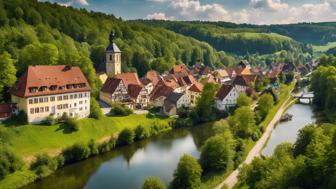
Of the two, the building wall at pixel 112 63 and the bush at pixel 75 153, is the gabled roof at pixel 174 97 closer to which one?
the building wall at pixel 112 63

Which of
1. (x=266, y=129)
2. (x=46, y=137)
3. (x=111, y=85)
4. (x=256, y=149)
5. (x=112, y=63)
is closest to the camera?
(x=256, y=149)

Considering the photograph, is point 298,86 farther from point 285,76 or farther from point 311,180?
point 311,180

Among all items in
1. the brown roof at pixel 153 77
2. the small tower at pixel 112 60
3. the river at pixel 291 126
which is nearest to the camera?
the river at pixel 291 126

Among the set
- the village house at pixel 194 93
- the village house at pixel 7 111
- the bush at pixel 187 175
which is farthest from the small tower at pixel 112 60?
the bush at pixel 187 175

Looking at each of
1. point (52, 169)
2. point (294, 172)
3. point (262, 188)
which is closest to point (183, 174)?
point (262, 188)

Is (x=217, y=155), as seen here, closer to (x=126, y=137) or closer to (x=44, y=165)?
(x=126, y=137)

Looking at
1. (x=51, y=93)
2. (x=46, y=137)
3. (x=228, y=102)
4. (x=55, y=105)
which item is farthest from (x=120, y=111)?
(x=228, y=102)
